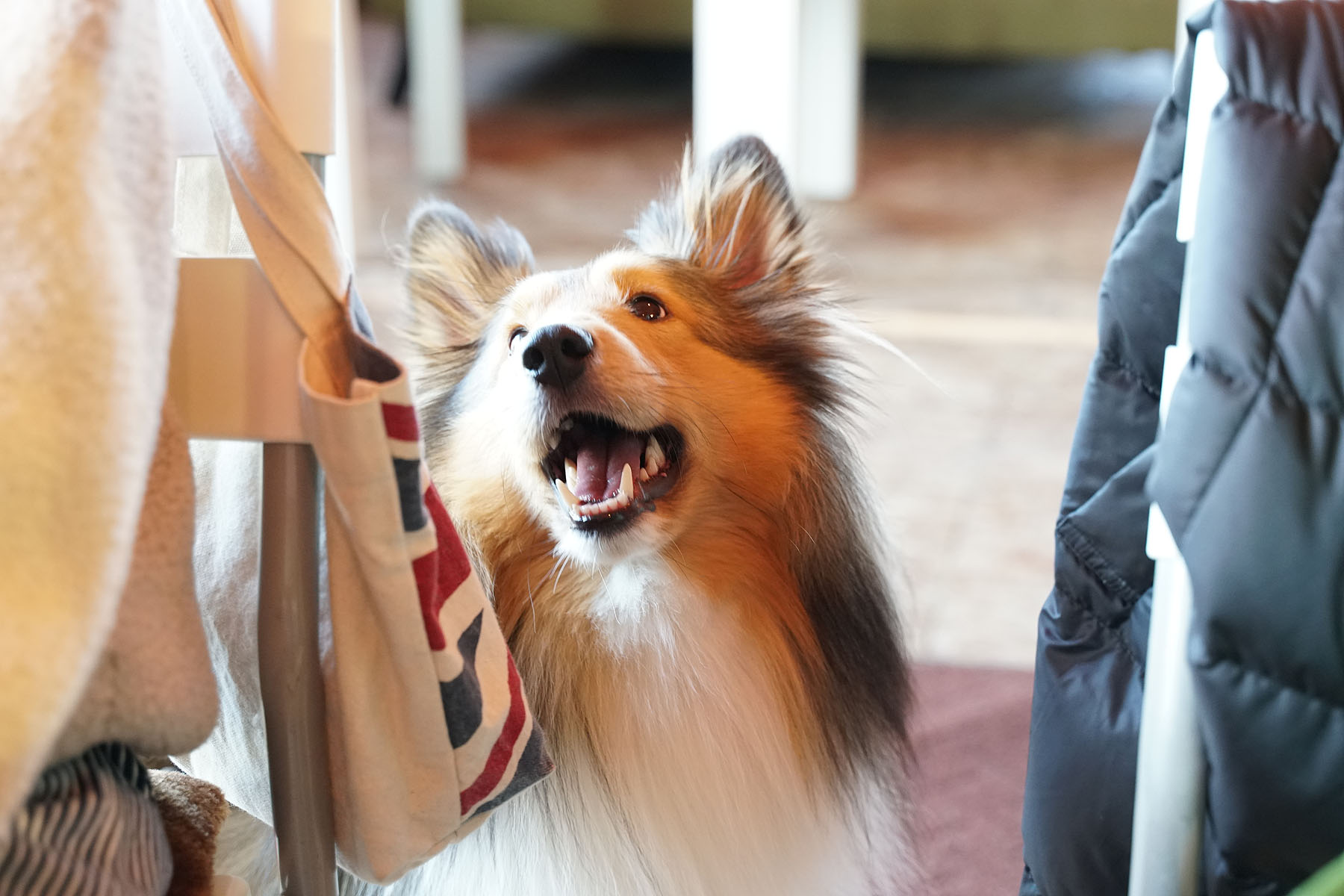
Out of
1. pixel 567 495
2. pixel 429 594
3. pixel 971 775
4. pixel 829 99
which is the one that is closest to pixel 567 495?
pixel 567 495

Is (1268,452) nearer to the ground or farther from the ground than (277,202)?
nearer to the ground

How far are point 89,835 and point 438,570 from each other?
26cm

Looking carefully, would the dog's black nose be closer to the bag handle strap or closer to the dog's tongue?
the dog's tongue

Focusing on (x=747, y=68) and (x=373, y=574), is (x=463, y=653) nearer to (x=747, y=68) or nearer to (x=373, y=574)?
(x=373, y=574)

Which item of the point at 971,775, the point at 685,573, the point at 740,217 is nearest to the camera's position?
the point at 685,573

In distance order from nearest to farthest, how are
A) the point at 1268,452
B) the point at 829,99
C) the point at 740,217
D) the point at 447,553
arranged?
the point at 1268,452 → the point at 447,553 → the point at 740,217 → the point at 829,99

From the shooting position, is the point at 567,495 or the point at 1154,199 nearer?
the point at 1154,199

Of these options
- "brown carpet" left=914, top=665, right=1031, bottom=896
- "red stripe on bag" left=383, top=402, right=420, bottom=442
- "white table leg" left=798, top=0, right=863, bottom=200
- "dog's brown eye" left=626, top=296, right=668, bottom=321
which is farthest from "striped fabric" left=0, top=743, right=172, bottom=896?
"white table leg" left=798, top=0, right=863, bottom=200

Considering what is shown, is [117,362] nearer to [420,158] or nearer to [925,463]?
[925,463]

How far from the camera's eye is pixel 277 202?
2.62ft

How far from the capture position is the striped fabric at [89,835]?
0.70 m

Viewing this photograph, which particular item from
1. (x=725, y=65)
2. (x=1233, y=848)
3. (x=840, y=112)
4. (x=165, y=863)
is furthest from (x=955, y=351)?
(x=165, y=863)

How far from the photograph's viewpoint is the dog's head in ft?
4.21

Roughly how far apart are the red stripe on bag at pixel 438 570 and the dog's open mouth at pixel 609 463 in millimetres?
389
